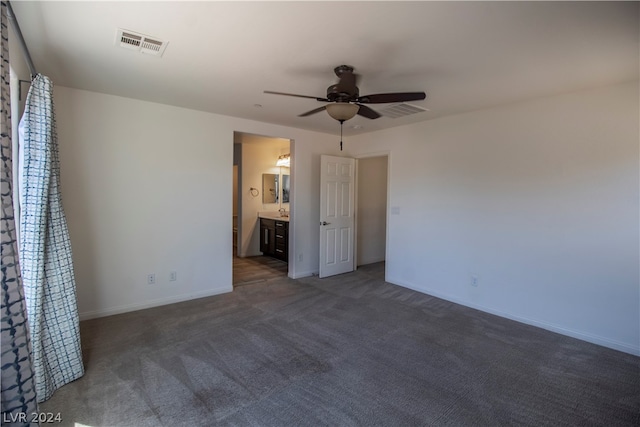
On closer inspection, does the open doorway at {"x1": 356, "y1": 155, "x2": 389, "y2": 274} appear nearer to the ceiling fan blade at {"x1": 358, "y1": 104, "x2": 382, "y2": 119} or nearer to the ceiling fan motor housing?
the ceiling fan blade at {"x1": 358, "y1": 104, "x2": 382, "y2": 119}

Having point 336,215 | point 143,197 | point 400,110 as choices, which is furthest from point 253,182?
point 400,110

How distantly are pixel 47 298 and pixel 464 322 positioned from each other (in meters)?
3.87

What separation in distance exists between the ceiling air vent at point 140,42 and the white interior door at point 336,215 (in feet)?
9.95

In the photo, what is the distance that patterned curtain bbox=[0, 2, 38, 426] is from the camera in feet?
4.06

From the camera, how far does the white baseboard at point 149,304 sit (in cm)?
339

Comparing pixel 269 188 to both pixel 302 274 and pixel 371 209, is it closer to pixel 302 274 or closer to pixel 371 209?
pixel 371 209

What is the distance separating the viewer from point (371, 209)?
→ 634 cm

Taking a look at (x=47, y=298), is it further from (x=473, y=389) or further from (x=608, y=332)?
(x=608, y=332)

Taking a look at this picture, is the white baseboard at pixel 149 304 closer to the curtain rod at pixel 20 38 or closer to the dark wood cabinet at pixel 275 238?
the dark wood cabinet at pixel 275 238

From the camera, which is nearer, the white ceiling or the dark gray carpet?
the white ceiling

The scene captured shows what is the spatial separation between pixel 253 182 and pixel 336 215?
7.61ft

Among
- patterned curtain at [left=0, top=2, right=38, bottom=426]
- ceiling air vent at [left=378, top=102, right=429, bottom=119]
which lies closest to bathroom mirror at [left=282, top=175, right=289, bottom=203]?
ceiling air vent at [left=378, top=102, right=429, bottom=119]

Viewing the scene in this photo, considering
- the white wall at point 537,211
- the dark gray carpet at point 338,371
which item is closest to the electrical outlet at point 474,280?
the white wall at point 537,211

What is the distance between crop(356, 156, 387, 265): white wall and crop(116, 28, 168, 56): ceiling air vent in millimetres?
4302
